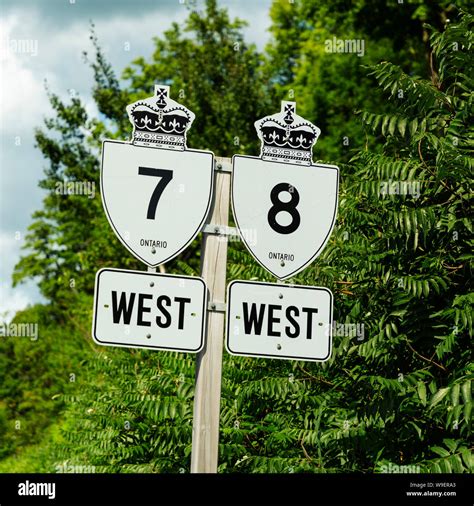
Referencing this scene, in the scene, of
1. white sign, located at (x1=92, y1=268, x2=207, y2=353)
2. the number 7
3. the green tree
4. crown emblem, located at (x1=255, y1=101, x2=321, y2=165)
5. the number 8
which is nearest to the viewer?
white sign, located at (x1=92, y1=268, x2=207, y2=353)

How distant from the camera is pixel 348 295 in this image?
272 inches

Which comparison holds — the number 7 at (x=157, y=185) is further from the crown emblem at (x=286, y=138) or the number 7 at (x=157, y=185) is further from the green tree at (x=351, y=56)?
the green tree at (x=351, y=56)

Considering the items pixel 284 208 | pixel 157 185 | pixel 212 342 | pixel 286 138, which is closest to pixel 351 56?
pixel 286 138

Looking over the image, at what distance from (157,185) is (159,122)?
14.0 inches

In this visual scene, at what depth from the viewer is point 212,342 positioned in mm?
4492

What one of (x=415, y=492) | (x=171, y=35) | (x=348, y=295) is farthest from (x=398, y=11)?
(x=415, y=492)

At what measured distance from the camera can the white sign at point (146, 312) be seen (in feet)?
14.4

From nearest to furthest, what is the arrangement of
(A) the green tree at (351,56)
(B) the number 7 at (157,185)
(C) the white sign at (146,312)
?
(C) the white sign at (146,312)
(B) the number 7 at (157,185)
(A) the green tree at (351,56)

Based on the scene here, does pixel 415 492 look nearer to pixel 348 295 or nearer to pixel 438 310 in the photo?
pixel 438 310

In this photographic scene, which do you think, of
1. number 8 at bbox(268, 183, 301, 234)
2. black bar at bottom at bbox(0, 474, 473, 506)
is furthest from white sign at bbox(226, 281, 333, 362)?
black bar at bottom at bbox(0, 474, 473, 506)

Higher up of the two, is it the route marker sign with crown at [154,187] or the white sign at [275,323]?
the route marker sign with crown at [154,187]

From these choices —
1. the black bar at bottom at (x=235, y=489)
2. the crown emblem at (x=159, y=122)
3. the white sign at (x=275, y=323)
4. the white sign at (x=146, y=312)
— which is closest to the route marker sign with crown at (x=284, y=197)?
the white sign at (x=275, y=323)

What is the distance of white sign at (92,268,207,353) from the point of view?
173 inches

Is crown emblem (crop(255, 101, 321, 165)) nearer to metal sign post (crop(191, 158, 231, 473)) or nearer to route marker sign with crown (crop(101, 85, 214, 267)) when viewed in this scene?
metal sign post (crop(191, 158, 231, 473))
